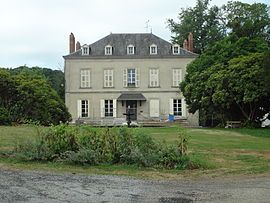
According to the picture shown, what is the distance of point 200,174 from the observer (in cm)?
1133

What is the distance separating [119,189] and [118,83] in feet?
153

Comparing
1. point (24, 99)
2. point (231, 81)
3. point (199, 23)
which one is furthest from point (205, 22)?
point (24, 99)

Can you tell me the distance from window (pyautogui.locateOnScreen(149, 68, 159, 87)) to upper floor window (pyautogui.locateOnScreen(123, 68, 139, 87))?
66.9 inches

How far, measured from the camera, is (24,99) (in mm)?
32219

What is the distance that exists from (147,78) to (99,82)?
5849 mm

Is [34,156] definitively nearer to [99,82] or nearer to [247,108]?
[247,108]

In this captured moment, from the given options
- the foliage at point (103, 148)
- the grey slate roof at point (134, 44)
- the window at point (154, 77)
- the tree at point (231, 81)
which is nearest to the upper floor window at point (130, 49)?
the grey slate roof at point (134, 44)

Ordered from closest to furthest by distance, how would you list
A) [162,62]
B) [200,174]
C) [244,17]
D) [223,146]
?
[200,174] < [223,146] < [162,62] < [244,17]

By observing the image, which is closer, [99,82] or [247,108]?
[247,108]

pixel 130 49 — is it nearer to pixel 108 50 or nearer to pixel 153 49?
pixel 108 50

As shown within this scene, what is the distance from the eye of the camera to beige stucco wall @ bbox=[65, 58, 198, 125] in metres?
55.1

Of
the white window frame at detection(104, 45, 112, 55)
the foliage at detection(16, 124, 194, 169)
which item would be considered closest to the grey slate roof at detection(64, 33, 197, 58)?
the white window frame at detection(104, 45, 112, 55)

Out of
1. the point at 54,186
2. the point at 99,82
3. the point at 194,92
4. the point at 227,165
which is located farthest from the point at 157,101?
the point at 54,186

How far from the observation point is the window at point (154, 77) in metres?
55.4
